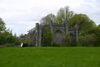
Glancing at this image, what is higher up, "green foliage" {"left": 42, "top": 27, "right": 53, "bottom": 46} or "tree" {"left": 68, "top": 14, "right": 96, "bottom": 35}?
"tree" {"left": 68, "top": 14, "right": 96, "bottom": 35}

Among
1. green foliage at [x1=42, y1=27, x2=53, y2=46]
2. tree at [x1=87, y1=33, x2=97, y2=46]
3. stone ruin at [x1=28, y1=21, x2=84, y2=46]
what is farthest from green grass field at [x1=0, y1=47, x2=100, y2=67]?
tree at [x1=87, y1=33, x2=97, y2=46]

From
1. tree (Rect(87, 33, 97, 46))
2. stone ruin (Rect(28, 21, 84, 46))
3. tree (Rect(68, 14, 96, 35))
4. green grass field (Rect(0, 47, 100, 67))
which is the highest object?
tree (Rect(68, 14, 96, 35))

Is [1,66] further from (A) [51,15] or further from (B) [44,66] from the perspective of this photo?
(A) [51,15]

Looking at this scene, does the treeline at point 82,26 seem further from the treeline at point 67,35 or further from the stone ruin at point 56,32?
the stone ruin at point 56,32

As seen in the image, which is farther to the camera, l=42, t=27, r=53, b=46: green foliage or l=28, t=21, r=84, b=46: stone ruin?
l=28, t=21, r=84, b=46: stone ruin

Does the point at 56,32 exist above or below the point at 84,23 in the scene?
below

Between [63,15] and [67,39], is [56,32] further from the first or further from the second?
[63,15]

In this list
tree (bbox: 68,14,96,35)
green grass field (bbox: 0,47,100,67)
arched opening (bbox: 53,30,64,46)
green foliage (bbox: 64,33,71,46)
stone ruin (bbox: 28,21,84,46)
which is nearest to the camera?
green grass field (bbox: 0,47,100,67)

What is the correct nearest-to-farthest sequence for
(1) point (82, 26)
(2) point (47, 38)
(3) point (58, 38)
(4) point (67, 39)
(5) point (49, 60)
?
(5) point (49, 60) → (4) point (67, 39) → (2) point (47, 38) → (3) point (58, 38) → (1) point (82, 26)

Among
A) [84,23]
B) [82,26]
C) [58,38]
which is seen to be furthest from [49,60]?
[84,23]

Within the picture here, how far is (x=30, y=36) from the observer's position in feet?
144

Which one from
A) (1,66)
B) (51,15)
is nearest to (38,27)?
(51,15)

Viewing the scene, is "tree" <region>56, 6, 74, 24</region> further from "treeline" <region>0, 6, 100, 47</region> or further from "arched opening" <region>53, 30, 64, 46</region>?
"arched opening" <region>53, 30, 64, 46</region>

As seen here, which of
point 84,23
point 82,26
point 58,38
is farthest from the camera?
point 84,23
